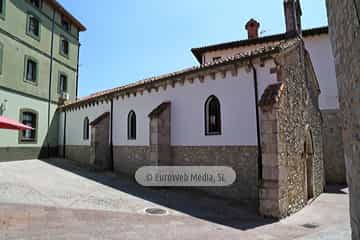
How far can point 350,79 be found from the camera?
3.49 m

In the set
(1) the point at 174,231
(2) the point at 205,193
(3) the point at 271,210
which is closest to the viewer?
(1) the point at 174,231

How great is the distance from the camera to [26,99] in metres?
16.0

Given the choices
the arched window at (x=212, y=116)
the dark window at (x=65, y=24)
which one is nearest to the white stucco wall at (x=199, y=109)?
the arched window at (x=212, y=116)

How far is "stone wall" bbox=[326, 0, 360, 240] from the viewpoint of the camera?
3172 millimetres

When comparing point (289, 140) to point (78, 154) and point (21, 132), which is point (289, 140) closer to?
point (78, 154)

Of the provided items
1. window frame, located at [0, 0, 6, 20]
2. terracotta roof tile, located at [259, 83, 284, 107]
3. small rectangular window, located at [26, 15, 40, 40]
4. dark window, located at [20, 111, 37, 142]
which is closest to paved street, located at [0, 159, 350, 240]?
terracotta roof tile, located at [259, 83, 284, 107]

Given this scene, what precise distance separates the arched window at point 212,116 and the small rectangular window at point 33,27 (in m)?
13.7

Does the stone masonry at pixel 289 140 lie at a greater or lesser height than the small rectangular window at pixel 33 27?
lesser

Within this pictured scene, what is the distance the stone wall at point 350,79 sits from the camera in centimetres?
317

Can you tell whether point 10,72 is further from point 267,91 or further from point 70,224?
point 267,91

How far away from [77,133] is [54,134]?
2.40 meters

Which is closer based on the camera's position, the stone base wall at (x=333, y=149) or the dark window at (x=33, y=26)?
the dark window at (x=33, y=26)

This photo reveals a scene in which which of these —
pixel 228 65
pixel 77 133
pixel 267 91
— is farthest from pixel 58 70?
pixel 267 91

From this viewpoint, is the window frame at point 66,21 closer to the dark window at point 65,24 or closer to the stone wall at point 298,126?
the dark window at point 65,24
